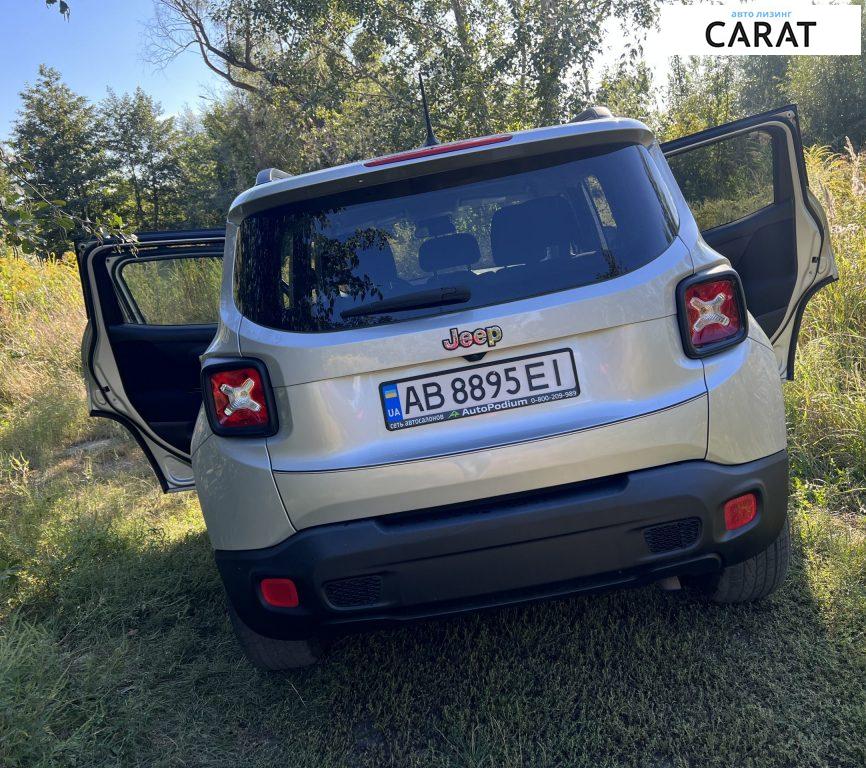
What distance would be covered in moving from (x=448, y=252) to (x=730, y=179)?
319 cm

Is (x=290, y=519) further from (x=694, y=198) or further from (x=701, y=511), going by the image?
(x=694, y=198)

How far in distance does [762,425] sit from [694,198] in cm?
265

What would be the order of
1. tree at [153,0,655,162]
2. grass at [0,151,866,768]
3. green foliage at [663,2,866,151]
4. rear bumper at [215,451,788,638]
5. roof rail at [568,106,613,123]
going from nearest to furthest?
rear bumper at [215,451,788,638], grass at [0,151,866,768], roof rail at [568,106,613,123], tree at [153,0,655,162], green foliage at [663,2,866,151]

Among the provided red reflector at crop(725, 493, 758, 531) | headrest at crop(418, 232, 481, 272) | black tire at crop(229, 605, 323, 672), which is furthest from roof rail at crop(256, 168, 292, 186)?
red reflector at crop(725, 493, 758, 531)

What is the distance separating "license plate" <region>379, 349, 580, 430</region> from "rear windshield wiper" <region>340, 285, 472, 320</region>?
20 centimetres

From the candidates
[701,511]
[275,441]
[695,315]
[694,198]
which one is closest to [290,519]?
[275,441]

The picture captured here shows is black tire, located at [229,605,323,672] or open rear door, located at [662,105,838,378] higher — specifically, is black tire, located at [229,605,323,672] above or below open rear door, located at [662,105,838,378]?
below

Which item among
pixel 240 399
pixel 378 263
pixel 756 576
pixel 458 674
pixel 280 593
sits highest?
pixel 378 263

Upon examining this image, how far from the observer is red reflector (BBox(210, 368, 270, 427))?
2270 mm

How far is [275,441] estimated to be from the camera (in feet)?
7.39

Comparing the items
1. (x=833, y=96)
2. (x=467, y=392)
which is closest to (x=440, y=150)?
(x=467, y=392)

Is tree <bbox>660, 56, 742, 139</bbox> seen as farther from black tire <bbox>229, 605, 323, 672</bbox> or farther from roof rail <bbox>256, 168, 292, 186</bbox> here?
black tire <bbox>229, 605, 323, 672</bbox>

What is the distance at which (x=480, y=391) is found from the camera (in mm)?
2184

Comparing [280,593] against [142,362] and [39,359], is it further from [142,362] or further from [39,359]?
[39,359]
